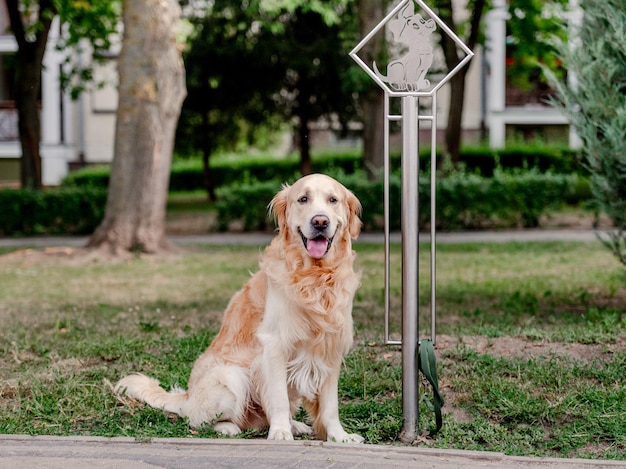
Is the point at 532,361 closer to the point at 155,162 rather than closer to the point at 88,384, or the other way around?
the point at 88,384

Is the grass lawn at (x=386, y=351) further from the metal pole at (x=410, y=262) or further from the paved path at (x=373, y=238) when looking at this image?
Result: the paved path at (x=373, y=238)

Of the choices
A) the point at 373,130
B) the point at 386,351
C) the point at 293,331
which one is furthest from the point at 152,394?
the point at 373,130

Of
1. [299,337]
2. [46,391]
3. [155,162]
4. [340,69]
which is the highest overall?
[340,69]

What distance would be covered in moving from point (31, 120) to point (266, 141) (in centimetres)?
1704

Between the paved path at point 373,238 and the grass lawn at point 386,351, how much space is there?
12.5 feet

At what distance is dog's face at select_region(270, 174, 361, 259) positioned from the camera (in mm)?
4750

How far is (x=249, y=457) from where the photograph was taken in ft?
14.8

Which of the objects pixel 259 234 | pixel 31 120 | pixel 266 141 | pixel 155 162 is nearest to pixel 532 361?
pixel 155 162

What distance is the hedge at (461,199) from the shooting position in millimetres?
17656

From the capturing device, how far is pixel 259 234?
60.3 feet

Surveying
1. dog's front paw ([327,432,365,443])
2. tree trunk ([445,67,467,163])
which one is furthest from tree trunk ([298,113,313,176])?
dog's front paw ([327,432,365,443])

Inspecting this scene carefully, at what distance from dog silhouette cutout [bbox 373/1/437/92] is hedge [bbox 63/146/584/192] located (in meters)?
20.9

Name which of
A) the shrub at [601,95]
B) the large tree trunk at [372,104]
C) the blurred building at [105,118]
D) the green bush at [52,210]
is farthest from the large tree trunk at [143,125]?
the blurred building at [105,118]

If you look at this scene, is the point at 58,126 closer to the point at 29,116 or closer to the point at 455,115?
the point at 29,116
